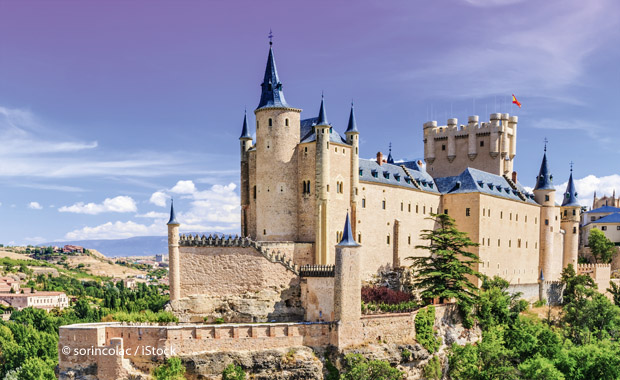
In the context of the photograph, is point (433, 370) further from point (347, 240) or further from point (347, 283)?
point (347, 240)

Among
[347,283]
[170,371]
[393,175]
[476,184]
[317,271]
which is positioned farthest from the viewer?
[476,184]

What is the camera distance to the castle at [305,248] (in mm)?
45812

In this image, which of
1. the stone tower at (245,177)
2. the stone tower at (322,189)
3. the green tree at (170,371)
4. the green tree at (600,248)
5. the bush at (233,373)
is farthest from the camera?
the green tree at (600,248)

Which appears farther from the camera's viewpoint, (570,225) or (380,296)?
(570,225)

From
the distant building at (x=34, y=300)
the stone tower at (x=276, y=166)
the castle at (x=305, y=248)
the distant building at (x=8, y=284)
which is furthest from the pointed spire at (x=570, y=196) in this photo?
the distant building at (x=8, y=284)

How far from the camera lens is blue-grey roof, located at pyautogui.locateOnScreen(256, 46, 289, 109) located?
57781 millimetres

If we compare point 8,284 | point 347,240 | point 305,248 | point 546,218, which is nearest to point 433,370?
point 347,240

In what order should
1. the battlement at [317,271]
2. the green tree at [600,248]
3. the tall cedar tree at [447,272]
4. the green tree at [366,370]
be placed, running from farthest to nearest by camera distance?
the green tree at [600,248] < the tall cedar tree at [447,272] < the battlement at [317,271] < the green tree at [366,370]

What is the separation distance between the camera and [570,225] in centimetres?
8700

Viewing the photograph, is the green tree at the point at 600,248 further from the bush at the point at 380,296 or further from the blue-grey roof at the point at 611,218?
the bush at the point at 380,296

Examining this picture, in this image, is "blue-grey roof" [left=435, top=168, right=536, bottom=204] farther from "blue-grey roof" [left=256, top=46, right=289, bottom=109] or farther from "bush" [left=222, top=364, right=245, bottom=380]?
"bush" [left=222, top=364, right=245, bottom=380]

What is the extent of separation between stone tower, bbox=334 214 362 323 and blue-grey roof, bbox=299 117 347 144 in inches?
530

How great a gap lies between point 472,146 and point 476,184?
13.0m

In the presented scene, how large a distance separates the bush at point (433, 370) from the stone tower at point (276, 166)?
16.7 metres
